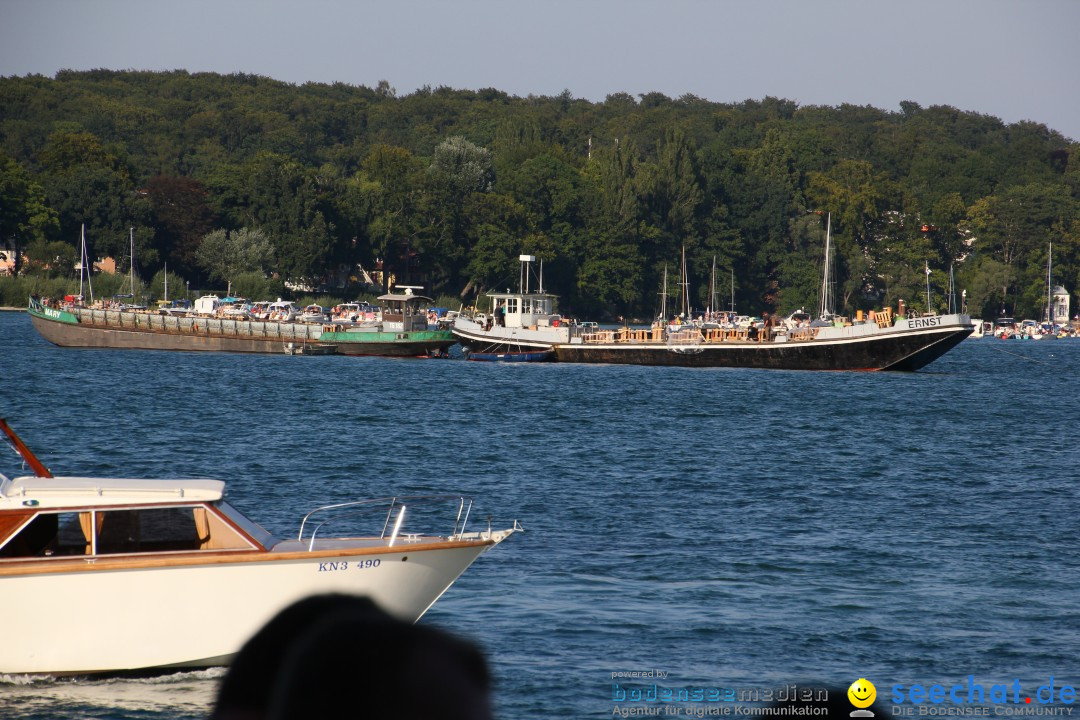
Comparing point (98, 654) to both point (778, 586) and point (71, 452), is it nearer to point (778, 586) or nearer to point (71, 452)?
point (778, 586)

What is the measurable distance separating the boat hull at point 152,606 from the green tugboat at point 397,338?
7774 centimetres

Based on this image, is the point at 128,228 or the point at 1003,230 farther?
the point at 1003,230

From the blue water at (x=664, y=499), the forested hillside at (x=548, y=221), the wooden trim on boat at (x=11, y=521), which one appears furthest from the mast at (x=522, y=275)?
the wooden trim on boat at (x=11, y=521)

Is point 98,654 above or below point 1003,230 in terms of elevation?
below

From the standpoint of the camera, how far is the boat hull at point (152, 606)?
49.6 feet

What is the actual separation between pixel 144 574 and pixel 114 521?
98cm

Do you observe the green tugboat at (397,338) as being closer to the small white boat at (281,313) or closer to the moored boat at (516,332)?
the moored boat at (516,332)

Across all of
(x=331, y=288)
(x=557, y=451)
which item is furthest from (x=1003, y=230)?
(x=557, y=451)

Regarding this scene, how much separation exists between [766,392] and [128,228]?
97.3 m

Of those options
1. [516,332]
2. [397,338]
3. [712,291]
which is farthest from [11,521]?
[712,291]

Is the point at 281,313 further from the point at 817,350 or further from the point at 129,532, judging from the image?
the point at 129,532

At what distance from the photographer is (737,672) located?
17.5 meters

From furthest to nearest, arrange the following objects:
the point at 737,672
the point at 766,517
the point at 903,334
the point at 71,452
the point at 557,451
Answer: the point at 903,334 → the point at 557,451 → the point at 71,452 → the point at 766,517 → the point at 737,672

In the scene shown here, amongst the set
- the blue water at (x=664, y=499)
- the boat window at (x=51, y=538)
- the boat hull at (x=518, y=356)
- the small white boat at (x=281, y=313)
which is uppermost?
the small white boat at (x=281, y=313)
